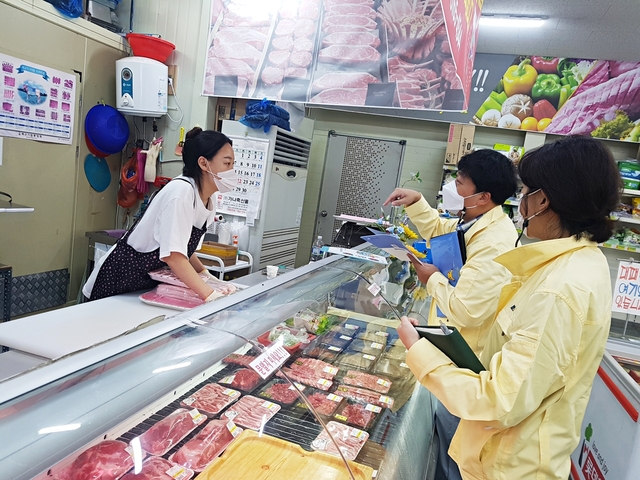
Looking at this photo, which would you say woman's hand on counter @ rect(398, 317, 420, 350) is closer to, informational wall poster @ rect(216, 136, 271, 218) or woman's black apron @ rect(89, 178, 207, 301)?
woman's black apron @ rect(89, 178, 207, 301)

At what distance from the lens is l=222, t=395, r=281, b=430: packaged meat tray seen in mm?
1432

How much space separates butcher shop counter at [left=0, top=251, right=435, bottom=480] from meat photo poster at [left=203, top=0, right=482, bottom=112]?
1671 mm

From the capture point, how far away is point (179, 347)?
1171 mm

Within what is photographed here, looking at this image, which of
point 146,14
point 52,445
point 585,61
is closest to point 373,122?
point 585,61

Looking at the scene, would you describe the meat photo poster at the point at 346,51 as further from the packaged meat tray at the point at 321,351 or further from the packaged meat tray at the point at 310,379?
the packaged meat tray at the point at 310,379

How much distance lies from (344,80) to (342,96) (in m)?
0.12

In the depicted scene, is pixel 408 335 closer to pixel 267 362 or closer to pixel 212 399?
pixel 267 362

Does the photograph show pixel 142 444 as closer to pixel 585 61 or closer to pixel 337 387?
pixel 337 387

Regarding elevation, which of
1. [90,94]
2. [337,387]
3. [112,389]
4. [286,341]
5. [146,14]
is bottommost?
[337,387]

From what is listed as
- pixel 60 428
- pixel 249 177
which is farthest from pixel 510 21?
pixel 60 428

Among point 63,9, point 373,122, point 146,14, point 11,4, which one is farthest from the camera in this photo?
point 373,122

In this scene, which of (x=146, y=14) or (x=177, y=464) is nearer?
(x=177, y=464)

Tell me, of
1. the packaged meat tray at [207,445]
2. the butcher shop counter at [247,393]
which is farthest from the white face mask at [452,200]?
the packaged meat tray at [207,445]

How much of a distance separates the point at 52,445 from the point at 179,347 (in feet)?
1.31
